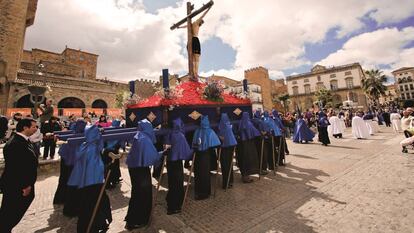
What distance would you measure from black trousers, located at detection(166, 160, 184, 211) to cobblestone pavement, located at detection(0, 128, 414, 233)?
9.2 inches

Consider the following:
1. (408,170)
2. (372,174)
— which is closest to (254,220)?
(372,174)

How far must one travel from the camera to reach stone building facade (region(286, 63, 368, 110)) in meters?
47.6

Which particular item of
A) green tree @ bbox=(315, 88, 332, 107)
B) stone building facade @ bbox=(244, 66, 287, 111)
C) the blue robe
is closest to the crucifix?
the blue robe

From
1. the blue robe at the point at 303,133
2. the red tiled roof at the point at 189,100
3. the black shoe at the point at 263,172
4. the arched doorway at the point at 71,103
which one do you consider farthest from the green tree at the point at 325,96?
the arched doorway at the point at 71,103

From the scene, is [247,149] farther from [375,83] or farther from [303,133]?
[375,83]

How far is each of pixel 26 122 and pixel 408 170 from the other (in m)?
9.97

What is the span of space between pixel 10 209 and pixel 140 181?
2083 mm

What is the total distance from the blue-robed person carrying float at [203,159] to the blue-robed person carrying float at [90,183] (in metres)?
2.15

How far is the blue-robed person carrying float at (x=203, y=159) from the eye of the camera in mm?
4875

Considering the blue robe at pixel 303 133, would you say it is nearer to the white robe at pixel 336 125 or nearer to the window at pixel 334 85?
the white robe at pixel 336 125

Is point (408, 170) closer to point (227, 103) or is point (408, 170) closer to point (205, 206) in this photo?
point (227, 103)

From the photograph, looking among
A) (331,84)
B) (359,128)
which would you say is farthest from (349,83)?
(359,128)

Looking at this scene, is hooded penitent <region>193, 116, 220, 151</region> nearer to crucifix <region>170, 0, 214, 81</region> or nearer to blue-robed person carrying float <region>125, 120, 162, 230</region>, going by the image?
blue-robed person carrying float <region>125, 120, 162, 230</region>

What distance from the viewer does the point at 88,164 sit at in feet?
10.9
